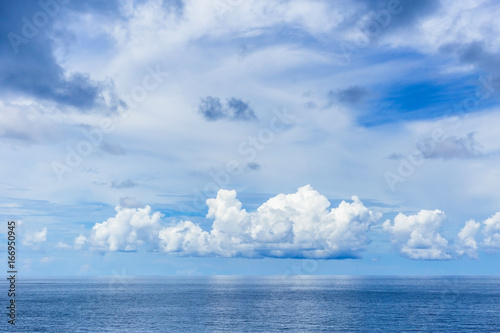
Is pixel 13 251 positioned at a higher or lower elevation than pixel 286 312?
higher

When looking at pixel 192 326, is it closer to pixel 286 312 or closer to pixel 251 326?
pixel 251 326

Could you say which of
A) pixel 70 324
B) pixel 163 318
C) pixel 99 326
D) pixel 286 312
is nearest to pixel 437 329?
pixel 286 312

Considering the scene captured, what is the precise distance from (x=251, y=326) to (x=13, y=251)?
70.1 meters

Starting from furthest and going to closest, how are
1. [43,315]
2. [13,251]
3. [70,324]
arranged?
[43,315]
[70,324]
[13,251]

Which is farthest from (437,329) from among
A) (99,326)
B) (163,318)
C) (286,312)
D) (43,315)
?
(43,315)

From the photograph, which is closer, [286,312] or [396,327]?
[396,327]

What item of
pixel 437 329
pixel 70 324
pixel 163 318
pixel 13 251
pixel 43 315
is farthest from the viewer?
pixel 43 315

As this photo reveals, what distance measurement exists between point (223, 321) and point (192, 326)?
12160 millimetres

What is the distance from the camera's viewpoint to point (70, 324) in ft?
434

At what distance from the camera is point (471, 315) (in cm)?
15175

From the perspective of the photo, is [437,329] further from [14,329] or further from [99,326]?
[14,329]

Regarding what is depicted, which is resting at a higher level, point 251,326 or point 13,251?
point 13,251

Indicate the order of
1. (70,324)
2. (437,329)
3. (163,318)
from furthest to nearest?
1. (163,318)
2. (70,324)
3. (437,329)

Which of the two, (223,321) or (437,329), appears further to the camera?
(223,321)
